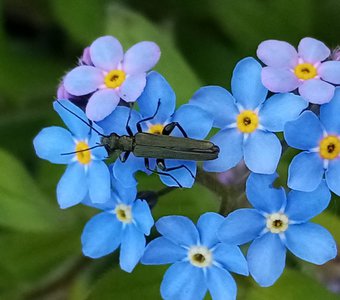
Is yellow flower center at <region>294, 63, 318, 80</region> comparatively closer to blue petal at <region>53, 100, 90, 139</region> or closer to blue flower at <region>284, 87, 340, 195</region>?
blue flower at <region>284, 87, 340, 195</region>

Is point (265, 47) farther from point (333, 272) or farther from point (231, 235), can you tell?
point (333, 272)

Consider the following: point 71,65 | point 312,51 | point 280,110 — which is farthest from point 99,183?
point 71,65

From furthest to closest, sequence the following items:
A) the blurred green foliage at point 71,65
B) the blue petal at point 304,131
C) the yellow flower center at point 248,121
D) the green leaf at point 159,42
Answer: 1. the green leaf at point 159,42
2. the blurred green foliage at point 71,65
3. the yellow flower center at point 248,121
4. the blue petal at point 304,131

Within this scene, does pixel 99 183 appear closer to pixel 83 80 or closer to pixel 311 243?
pixel 83 80

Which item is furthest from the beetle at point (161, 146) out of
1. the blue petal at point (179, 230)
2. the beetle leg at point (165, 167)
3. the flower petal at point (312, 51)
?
the flower petal at point (312, 51)

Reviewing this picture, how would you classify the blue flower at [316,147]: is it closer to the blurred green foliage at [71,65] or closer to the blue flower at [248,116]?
the blue flower at [248,116]
